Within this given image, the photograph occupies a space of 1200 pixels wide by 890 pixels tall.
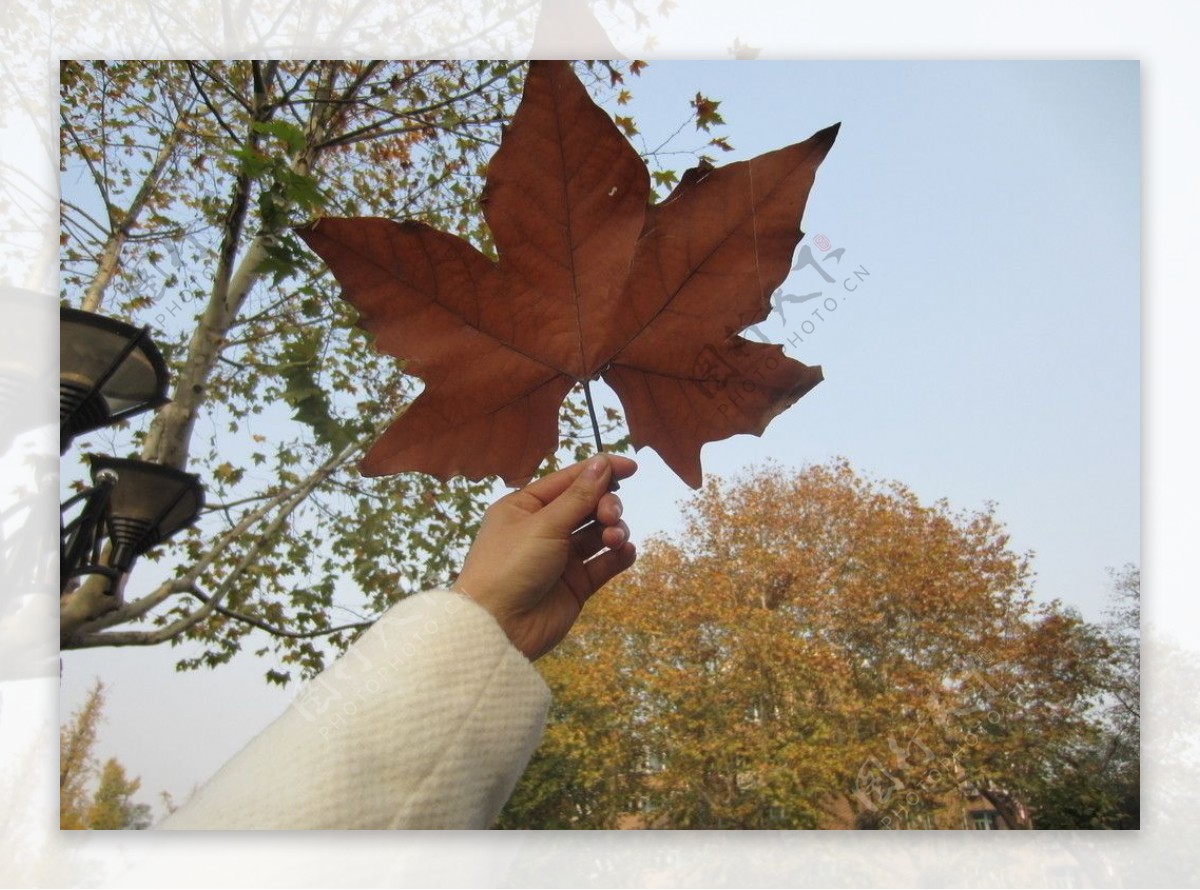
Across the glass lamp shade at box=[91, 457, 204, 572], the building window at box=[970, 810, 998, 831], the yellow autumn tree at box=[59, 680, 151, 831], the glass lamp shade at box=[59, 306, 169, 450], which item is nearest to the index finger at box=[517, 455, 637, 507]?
the glass lamp shade at box=[59, 306, 169, 450]

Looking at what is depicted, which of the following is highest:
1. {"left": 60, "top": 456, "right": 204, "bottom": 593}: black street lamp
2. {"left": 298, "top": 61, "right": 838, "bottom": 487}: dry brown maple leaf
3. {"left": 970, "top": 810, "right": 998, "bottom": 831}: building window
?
{"left": 60, "top": 456, "right": 204, "bottom": 593}: black street lamp

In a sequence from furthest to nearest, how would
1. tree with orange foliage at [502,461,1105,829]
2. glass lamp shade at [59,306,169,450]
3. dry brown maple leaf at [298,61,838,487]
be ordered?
1. tree with orange foliage at [502,461,1105,829]
2. glass lamp shade at [59,306,169,450]
3. dry brown maple leaf at [298,61,838,487]

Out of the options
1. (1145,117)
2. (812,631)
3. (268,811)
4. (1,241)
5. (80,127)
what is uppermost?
(80,127)

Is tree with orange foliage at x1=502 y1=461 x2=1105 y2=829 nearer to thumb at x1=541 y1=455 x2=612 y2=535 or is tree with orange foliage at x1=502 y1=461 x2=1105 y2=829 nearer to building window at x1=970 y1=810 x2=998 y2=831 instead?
building window at x1=970 y1=810 x2=998 y2=831

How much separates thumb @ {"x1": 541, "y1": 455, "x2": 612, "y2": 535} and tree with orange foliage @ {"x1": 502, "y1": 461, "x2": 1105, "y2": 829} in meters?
1.36

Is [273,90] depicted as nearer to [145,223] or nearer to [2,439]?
[145,223]

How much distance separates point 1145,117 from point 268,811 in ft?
5.56

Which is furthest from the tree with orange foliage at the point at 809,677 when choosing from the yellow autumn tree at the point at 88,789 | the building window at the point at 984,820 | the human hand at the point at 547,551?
the human hand at the point at 547,551

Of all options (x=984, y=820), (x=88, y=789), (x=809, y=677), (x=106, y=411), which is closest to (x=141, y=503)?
(x=106, y=411)

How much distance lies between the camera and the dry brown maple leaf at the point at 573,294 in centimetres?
36

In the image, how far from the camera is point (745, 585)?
179 cm

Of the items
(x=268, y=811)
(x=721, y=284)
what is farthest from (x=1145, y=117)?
(x=268, y=811)

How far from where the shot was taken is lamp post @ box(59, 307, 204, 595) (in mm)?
979

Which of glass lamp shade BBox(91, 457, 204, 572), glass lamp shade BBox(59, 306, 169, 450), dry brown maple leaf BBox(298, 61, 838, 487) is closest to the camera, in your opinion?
dry brown maple leaf BBox(298, 61, 838, 487)
